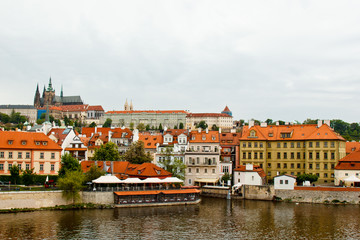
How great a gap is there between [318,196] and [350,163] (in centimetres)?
1047

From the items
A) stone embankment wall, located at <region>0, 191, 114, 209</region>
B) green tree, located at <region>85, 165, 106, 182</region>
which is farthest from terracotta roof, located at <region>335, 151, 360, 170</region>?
green tree, located at <region>85, 165, 106, 182</region>

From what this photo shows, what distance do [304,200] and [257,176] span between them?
9.12 meters

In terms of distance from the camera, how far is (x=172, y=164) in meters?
76.7

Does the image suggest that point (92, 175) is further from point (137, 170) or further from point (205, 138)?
point (205, 138)

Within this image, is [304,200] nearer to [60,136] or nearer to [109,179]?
[109,179]

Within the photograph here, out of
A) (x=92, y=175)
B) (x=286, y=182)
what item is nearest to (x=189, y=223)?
(x=92, y=175)

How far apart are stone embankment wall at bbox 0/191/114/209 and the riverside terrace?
1.12m

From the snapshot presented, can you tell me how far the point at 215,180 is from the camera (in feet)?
250

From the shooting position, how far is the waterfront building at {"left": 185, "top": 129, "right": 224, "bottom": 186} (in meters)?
78.2

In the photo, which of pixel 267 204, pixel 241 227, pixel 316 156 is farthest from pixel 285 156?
pixel 241 227

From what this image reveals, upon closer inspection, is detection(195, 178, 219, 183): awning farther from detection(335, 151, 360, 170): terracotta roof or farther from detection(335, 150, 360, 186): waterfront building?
detection(335, 151, 360, 170): terracotta roof

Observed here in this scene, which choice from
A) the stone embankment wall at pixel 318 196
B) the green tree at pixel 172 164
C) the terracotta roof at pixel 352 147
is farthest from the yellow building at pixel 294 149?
the green tree at pixel 172 164

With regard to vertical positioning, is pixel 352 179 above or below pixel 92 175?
below

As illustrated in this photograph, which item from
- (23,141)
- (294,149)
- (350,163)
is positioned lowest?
(350,163)
